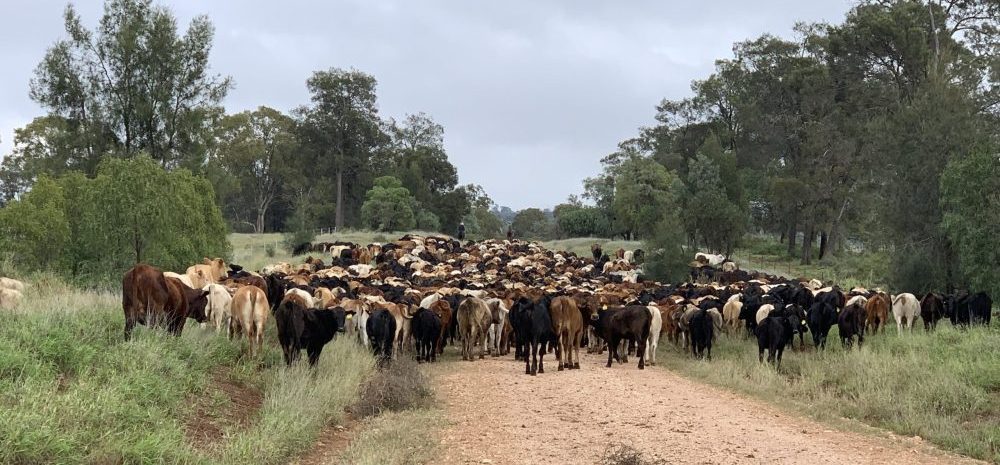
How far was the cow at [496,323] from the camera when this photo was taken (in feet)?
54.8

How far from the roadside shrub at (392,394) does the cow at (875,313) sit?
12107 millimetres

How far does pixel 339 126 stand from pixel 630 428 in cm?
6299

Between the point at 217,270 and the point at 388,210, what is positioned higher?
the point at 388,210

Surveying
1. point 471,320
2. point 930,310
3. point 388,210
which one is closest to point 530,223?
point 388,210

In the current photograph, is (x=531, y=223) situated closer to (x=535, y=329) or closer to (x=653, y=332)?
(x=653, y=332)

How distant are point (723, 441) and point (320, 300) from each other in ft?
35.0

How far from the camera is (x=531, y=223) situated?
105m

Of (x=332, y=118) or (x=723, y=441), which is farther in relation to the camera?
(x=332, y=118)

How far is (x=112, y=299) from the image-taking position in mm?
12422

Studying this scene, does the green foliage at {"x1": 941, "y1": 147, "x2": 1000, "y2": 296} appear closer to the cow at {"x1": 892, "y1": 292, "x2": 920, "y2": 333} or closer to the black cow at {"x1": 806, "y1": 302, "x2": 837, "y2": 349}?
the cow at {"x1": 892, "y1": 292, "x2": 920, "y2": 333}

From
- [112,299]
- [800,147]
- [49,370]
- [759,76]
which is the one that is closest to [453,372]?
[112,299]

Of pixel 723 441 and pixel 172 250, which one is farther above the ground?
pixel 172 250

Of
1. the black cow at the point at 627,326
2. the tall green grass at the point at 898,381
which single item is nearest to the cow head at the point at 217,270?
the black cow at the point at 627,326

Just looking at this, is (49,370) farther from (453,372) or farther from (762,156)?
(762,156)
